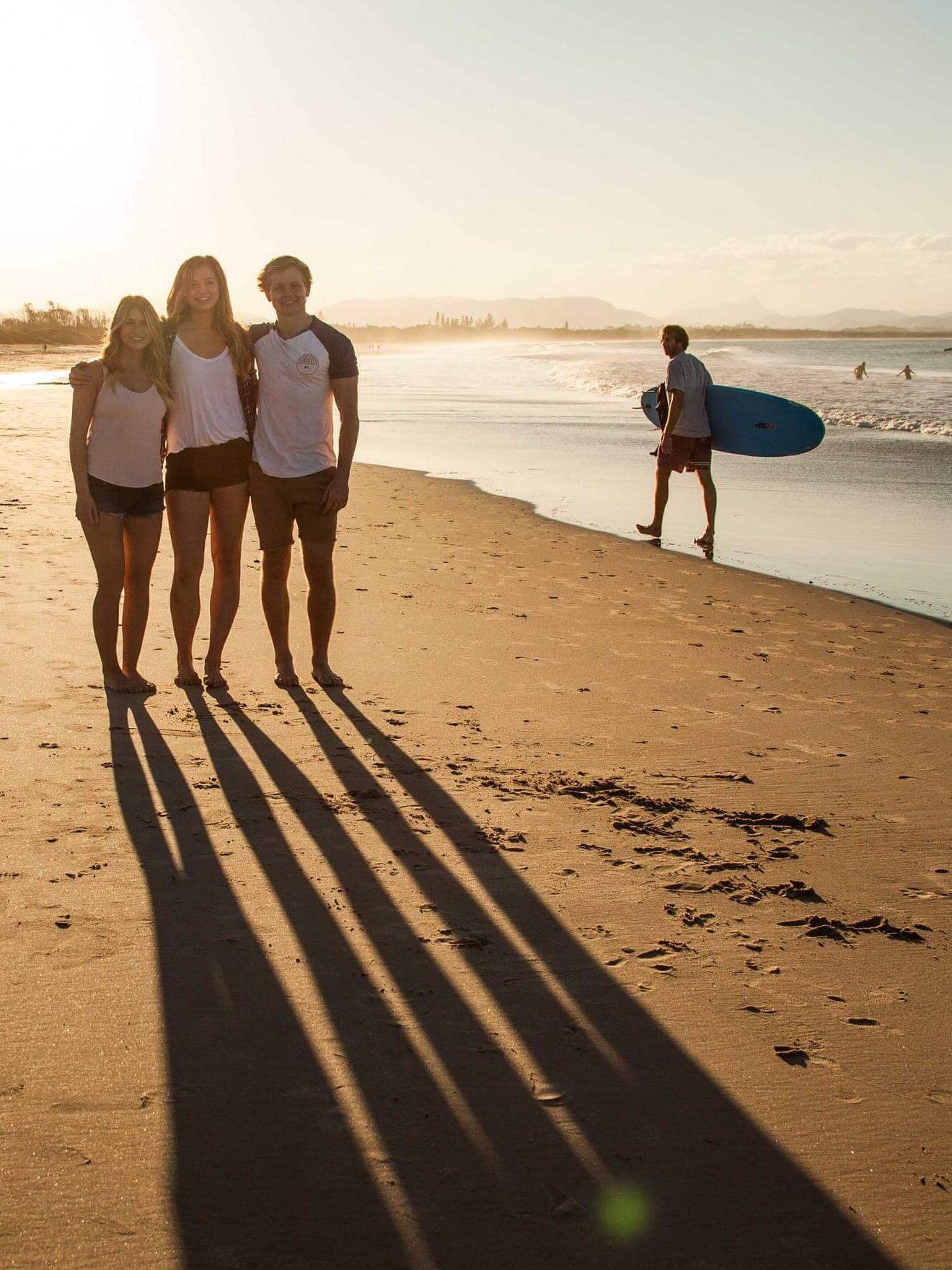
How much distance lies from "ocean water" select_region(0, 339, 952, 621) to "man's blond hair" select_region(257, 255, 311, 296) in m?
4.51

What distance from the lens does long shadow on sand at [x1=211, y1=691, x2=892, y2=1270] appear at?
2.07 metres

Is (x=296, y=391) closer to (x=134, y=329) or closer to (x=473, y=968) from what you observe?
(x=134, y=329)

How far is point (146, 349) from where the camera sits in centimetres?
500

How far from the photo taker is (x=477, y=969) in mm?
2961

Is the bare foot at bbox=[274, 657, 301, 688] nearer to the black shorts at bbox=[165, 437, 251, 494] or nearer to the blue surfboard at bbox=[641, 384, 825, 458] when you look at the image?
the black shorts at bbox=[165, 437, 251, 494]

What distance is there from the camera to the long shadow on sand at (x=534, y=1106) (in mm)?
2066

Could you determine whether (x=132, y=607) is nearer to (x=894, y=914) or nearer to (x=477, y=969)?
(x=477, y=969)

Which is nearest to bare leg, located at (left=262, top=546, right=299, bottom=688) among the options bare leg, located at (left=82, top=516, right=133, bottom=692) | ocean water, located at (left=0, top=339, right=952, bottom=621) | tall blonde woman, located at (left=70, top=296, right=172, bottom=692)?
tall blonde woman, located at (left=70, top=296, right=172, bottom=692)

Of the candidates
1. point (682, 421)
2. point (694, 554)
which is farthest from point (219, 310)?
point (682, 421)

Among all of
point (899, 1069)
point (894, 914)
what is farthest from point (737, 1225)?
point (894, 914)

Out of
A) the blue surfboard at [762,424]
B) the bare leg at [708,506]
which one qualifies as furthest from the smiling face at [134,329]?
the blue surfboard at [762,424]

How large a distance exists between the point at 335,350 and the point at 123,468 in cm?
103

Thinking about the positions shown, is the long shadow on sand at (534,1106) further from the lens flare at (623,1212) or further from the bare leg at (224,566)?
the bare leg at (224,566)

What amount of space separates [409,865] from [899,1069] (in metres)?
1.49
